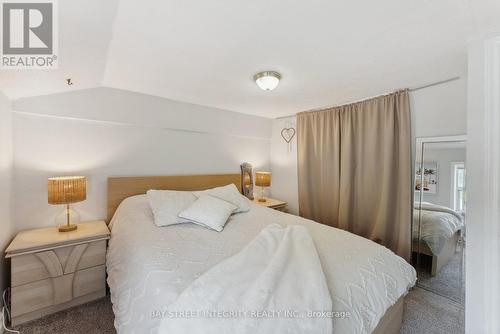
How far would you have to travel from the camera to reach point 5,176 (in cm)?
168

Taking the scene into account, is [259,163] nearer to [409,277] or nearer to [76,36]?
[409,277]

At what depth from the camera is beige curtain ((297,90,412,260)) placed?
2295mm

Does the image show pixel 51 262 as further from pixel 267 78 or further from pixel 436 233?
pixel 436 233

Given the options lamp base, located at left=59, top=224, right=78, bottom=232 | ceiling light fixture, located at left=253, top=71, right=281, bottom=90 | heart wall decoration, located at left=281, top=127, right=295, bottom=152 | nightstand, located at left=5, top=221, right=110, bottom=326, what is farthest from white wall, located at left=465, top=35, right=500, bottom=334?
lamp base, located at left=59, top=224, right=78, bottom=232

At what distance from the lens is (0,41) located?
108 centimetres

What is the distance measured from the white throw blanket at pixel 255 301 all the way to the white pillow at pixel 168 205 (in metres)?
0.98

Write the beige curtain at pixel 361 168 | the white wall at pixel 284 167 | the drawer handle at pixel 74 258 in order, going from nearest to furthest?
the drawer handle at pixel 74 258
the beige curtain at pixel 361 168
the white wall at pixel 284 167

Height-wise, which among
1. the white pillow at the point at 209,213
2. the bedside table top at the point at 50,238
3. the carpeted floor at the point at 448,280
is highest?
the white pillow at the point at 209,213

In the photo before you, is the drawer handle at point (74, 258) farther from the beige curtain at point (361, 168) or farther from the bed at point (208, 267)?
the beige curtain at point (361, 168)

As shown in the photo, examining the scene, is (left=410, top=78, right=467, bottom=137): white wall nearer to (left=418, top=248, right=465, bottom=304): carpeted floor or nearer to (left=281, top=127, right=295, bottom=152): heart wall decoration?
(left=418, top=248, right=465, bottom=304): carpeted floor

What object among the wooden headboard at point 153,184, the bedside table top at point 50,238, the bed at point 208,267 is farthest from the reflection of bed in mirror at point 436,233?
the bedside table top at point 50,238

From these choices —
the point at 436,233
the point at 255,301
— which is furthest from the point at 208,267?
the point at 436,233

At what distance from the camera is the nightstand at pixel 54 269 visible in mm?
1609

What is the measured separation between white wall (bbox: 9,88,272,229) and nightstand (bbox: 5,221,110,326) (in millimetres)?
407
